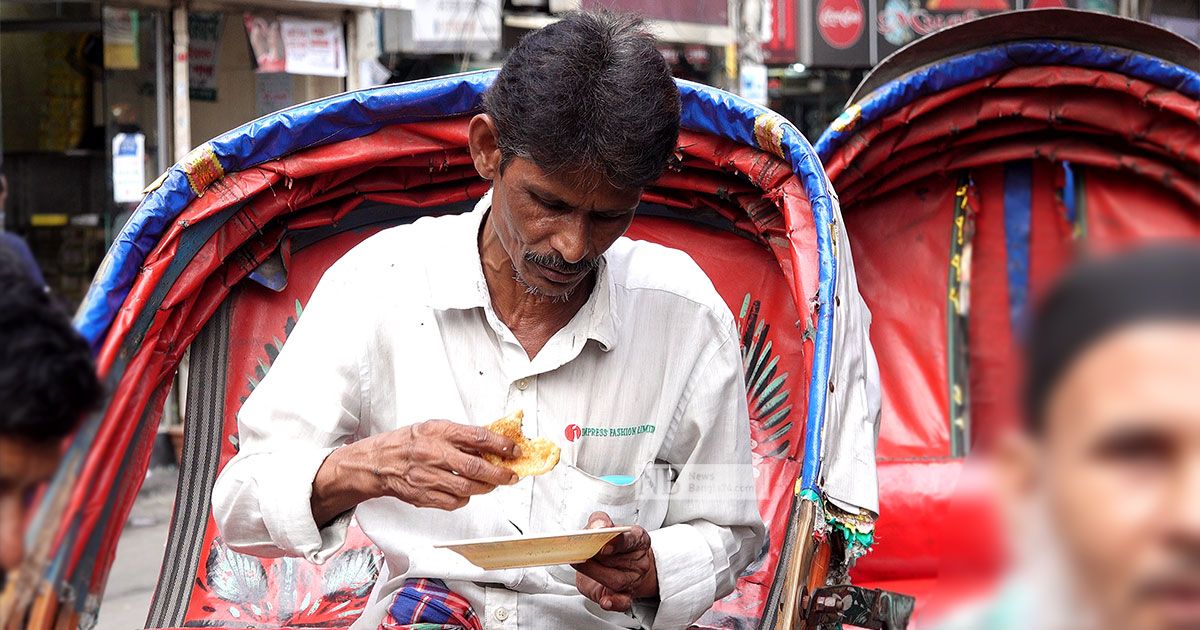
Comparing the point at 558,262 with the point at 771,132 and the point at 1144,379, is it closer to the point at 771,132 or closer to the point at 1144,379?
the point at 771,132

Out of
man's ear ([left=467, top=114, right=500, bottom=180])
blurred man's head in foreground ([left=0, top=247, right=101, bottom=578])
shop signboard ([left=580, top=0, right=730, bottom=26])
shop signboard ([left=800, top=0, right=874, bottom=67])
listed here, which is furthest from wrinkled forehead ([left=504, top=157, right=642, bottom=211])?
shop signboard ([left=800, top=0, right=874, bottom=67])

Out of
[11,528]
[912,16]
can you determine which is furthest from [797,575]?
[912,16]

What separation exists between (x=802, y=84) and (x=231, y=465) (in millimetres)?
10783

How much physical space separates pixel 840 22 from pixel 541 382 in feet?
31.2

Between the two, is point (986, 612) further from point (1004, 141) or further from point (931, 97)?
point (1004, 141)

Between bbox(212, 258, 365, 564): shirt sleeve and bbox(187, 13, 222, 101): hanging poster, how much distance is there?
211 inches

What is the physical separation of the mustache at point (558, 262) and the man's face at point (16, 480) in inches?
40.7

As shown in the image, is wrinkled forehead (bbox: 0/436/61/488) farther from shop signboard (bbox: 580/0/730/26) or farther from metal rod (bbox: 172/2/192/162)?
shop signboard (bbox: 580/0/730/26)

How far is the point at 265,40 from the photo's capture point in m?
7.04

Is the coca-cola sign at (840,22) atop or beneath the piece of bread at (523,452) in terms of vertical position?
atop

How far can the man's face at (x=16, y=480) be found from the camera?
0.97 m

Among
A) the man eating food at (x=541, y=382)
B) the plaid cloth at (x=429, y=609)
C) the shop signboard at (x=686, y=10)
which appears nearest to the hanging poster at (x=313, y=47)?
the shop signboard at (x=686, y=10)

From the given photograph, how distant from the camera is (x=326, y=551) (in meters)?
1.92

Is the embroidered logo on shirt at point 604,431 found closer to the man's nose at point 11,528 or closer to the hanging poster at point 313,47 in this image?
the man's nose at point 11,528
